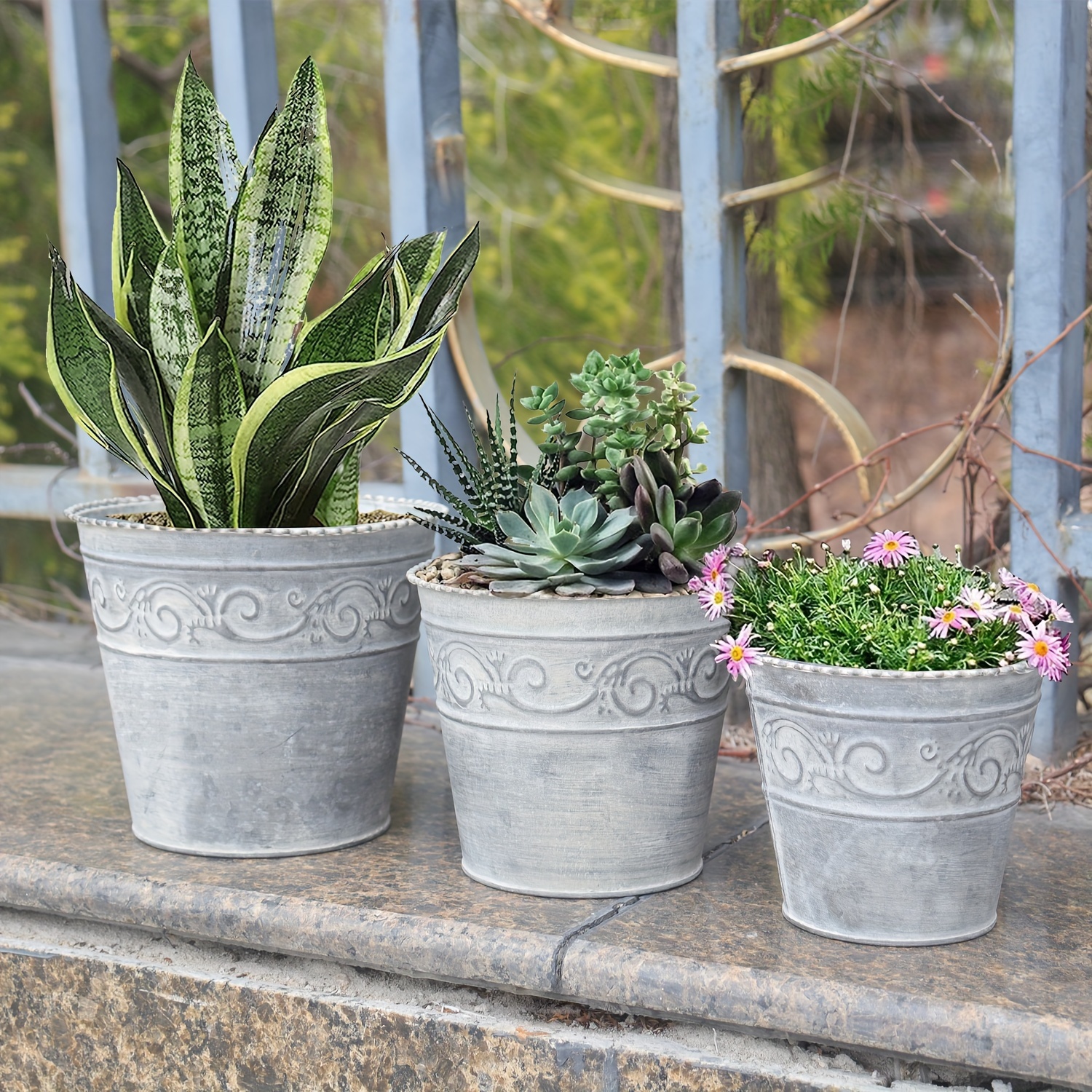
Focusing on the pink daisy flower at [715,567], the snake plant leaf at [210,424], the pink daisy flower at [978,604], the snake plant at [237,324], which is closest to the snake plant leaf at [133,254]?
the snake plant at [237,324]

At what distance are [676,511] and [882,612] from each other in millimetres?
205

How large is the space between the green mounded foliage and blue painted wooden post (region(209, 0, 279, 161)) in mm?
1055

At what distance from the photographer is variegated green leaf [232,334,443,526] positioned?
111 centimetres

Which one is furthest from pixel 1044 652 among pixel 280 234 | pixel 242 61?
pixel 242 61

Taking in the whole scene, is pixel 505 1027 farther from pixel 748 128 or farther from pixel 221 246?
pixel 748 128

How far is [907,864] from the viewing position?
1.01 metres

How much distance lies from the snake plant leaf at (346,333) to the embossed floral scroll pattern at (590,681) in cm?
32

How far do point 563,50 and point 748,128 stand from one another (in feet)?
5.99

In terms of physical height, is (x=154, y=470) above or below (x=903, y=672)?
above

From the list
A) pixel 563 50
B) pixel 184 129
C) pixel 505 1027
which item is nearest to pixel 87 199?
pixel 184 129

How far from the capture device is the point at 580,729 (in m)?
1.10

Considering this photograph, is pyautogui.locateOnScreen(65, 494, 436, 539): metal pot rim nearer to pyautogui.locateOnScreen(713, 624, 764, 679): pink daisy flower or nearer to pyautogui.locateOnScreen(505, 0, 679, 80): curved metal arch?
pyautogui.locateOnScreen(713, 624, 764, 679): pink daisy flower

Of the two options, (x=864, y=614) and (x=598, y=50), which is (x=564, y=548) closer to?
(x=864, y=614)

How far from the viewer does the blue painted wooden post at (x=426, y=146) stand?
1630 millimetres
